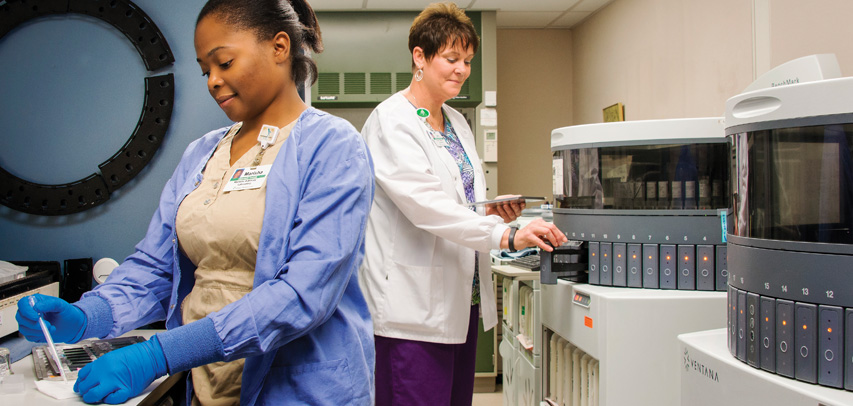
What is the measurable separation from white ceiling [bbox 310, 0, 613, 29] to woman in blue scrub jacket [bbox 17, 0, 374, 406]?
2736 mm

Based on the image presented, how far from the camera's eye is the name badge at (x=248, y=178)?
1.01 meters

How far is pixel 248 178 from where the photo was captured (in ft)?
3.38

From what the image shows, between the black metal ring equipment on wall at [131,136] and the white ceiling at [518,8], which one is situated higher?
the white ceiling at [518,8]

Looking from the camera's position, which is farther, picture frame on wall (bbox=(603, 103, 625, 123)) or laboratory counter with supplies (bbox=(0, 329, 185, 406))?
picture frame on wall (bbox=(603, 103, 625, 123))

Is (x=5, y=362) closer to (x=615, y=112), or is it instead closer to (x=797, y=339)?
(x=797, y=339)

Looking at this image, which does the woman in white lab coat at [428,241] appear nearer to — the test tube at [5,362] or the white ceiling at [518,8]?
the test tube at [5,362]

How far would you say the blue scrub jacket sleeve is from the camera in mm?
847

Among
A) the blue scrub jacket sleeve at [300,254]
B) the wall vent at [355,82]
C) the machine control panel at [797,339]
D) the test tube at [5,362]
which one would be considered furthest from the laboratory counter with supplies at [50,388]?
the wall vent at [355,82]

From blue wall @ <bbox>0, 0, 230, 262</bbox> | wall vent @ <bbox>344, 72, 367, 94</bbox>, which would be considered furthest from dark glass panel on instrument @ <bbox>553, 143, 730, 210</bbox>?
wall vent @ <bbox>344, 72, 367, 94</bbox>

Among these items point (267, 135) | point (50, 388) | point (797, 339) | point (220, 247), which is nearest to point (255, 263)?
point (220, 247)

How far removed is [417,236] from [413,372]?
368 millimetres

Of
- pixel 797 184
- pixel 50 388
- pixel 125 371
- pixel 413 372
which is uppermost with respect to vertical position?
pixel 797 184

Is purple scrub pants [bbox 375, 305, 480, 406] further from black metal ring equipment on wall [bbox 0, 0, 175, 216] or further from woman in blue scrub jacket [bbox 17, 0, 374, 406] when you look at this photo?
black metal ring equipment on wall [bbox 0, 0, 175, 216]

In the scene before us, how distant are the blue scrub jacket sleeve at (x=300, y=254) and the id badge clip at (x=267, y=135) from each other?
6cm
